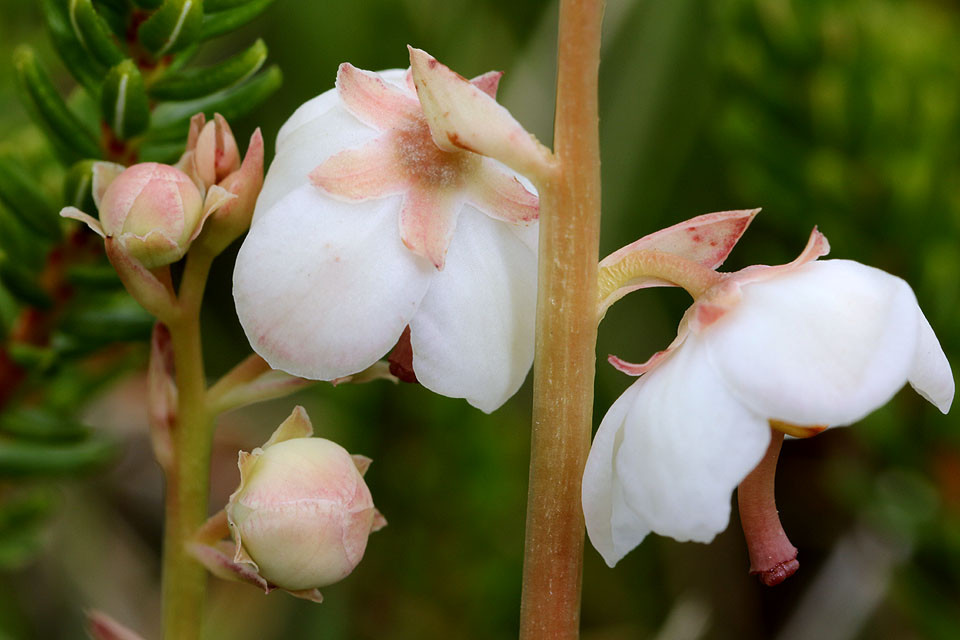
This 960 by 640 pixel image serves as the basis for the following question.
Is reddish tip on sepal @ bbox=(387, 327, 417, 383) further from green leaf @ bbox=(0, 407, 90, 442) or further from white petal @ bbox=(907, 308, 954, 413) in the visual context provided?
green leaf @ bbox=(0, 407, 90, 442)

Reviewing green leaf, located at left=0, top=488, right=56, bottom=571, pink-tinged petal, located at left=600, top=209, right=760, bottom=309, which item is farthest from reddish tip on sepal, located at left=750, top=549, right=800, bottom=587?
green leaf, located at left=0, top=488, right=56, bottom=571

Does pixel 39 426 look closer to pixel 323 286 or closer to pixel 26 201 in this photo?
pixel 26 201

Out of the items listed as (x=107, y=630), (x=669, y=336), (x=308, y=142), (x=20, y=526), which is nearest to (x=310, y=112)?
(x=308, y=142)

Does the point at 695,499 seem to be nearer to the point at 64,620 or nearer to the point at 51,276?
the point at 51,276

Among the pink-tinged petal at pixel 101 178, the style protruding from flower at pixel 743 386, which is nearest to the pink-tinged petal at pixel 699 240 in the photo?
the style protruding from flower at pixel 743 386

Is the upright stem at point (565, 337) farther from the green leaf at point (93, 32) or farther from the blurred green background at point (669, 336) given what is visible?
the blurred green background at point (669, 336)

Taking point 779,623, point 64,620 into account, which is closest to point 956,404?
point 779,623

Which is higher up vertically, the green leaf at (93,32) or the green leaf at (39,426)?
the green leaf at (93,32)

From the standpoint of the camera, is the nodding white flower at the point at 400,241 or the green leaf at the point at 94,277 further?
the green leaf at the point at 94,277
